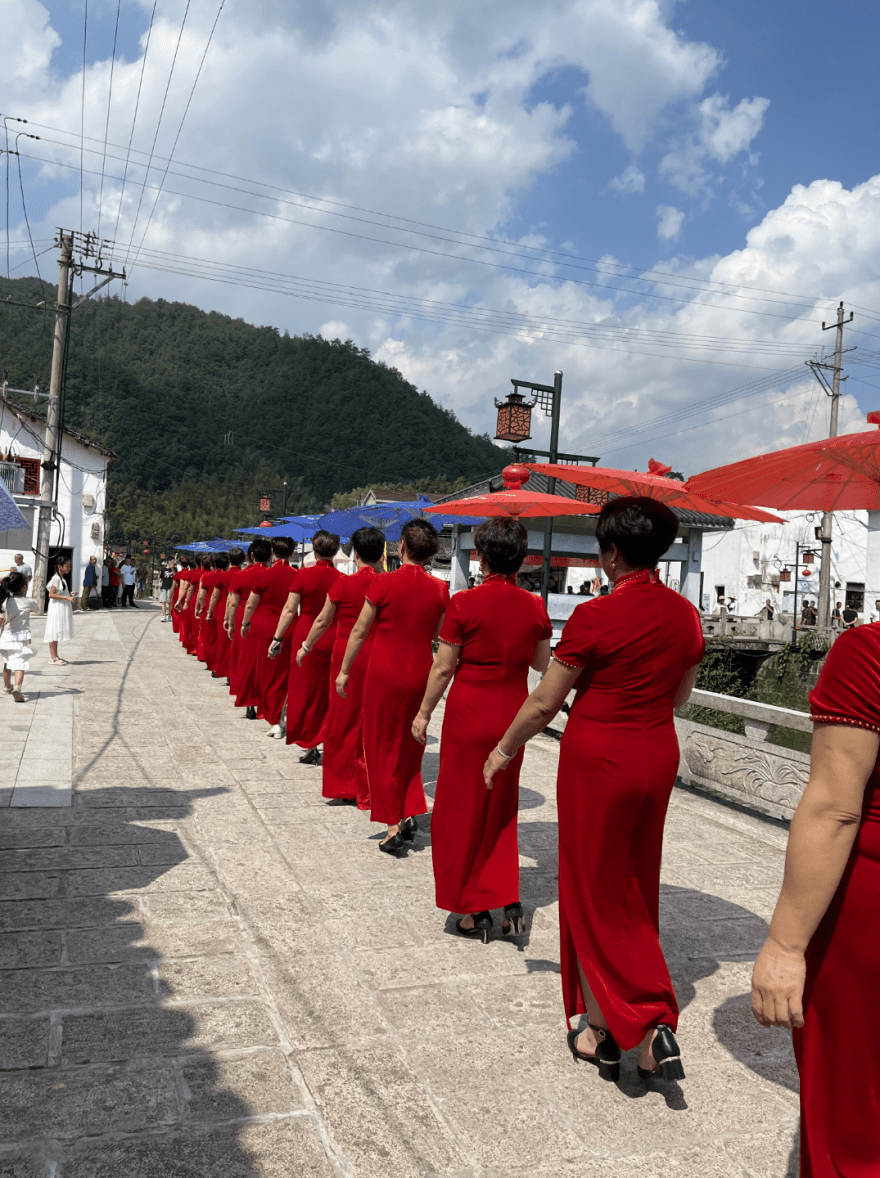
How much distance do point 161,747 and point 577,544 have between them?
1746cm

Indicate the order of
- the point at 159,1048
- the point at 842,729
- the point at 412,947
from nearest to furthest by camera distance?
the point at 842,729 → the point at 159,1048 → the point at 412,947

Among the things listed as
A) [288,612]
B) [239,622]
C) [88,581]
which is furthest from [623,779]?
[88,581]

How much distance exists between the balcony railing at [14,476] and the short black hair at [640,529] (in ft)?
95.5

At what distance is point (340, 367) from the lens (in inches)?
3669

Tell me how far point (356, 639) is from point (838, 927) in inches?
163

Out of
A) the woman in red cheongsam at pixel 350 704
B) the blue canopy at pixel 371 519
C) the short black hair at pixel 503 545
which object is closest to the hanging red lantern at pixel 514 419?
the blue canopy at pixel 371 519

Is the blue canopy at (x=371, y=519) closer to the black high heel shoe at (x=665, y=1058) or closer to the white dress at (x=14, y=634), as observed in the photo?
the white dress at (x=14, y=634)

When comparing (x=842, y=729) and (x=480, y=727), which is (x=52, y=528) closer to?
(x=480, y=727)

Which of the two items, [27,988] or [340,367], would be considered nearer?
[27,988]

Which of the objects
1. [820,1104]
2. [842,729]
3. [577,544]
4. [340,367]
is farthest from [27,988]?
[340,367]

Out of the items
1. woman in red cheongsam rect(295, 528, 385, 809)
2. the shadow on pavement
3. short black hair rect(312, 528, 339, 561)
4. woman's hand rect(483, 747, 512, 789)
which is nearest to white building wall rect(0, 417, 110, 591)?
short black hair rect(312, 528, 339, 561)

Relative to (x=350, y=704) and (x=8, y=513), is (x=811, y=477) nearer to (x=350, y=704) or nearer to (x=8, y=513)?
(x=350, y=704)

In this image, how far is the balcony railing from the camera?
28922mm

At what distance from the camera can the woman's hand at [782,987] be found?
1695mm
